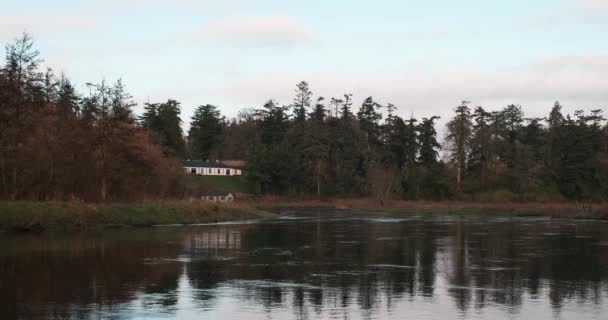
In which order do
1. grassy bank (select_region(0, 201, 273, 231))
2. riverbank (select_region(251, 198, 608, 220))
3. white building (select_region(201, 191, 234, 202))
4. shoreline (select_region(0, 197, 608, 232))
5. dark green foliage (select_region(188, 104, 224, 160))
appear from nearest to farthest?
grassy bank (select_region(0, 201, 273, 231)), shoreline (select_region(0, 197, 608, 232)), riverbank (select_region(251, 198, 608, 220)), white building (select_region(201, 191, 234, 202)), dark green foliage (select_region(188, 104, 224, 160))

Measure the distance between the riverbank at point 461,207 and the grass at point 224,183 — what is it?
A: 507 inches

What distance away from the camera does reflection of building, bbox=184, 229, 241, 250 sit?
37.3 m

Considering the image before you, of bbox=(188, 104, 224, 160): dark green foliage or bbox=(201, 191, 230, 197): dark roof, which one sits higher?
bbox=(188, 104, 224, 160): dark green foliage

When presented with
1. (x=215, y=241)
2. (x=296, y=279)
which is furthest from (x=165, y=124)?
(x=296, y=279)

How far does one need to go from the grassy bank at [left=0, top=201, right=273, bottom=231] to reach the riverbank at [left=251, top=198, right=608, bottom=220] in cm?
3674

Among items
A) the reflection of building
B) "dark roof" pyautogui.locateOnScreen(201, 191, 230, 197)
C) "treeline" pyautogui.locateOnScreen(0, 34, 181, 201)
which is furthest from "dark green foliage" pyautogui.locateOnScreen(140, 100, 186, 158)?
the reflection of building

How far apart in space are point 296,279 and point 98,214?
3260cm

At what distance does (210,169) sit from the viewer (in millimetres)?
159375

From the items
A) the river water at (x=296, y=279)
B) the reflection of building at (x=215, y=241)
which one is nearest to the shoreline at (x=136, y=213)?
the river water at (x=296, y=279)

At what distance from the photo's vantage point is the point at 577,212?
87062mm

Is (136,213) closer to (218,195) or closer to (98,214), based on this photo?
(98,214)

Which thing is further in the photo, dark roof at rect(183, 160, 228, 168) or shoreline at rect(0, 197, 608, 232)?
dark roof at rect(183, 160, 228, 168)

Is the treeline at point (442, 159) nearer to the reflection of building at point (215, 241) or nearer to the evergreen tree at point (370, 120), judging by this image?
the evergreen tree at point (370, 120)

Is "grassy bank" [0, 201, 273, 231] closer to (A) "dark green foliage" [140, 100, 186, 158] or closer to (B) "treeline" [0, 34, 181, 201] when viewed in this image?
(B) "treeline" [0, 34, 181, 201]
